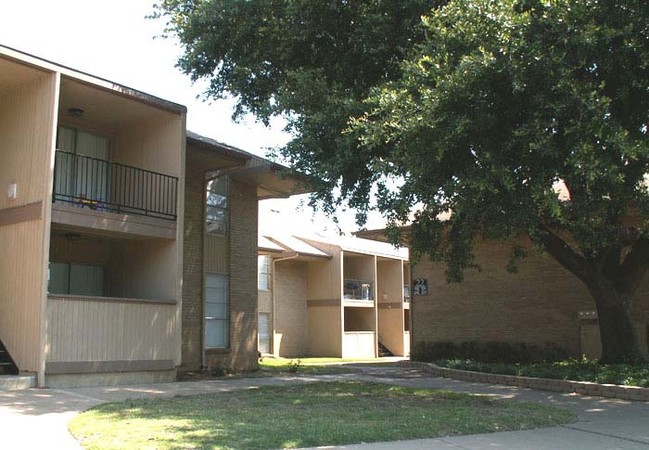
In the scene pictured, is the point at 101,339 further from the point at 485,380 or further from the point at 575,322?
the point at 575,322

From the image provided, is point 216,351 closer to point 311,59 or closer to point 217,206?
point 217,206

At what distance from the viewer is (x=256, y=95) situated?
632 inches

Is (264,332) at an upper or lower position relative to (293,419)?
upper

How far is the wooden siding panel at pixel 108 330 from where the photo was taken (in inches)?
522

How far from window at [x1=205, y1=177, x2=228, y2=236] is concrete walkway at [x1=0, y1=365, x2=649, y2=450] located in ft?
16.8

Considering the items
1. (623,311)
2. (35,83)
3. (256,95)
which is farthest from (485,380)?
(35,83)

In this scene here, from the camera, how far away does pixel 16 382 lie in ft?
40.5

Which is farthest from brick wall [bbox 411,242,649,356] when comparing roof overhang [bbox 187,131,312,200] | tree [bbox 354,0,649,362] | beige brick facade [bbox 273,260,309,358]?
beige brick facade [bbox 273,260,309,358]

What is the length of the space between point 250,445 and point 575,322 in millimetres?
15616

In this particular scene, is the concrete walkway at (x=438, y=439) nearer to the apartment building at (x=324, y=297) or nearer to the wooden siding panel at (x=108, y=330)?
the wooden siding panel at (x=108, y=330)

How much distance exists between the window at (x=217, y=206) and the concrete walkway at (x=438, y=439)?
5.11 m

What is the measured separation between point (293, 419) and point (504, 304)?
14347 mm

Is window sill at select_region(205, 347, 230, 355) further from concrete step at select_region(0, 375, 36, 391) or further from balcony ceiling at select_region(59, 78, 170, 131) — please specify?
balcony ceiling at select_region(59, 78, 170, 131)

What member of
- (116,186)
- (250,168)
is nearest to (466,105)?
(250,168)
